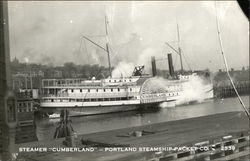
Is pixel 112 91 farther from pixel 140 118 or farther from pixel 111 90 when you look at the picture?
pixel 140 118

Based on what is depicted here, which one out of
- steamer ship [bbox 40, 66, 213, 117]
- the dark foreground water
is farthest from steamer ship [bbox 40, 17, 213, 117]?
the dark foreground water

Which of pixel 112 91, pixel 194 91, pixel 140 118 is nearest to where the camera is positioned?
pixel 112 91

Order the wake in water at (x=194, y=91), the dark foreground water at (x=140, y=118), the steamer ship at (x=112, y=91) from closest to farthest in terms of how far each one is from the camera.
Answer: the steamer ship at (x=112, y=91) → the dark foreground water at (x=140, y=118) → the wake in water at (x=194, y=91)

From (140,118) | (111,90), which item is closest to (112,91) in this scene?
(111,90)

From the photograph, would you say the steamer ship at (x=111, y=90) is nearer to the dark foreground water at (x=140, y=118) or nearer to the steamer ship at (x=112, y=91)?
the steamer ship at (x=112, y=91)

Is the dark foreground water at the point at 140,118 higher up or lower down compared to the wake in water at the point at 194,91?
lower down

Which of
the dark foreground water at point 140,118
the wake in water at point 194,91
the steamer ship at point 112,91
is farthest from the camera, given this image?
the wake in water at point 194,91

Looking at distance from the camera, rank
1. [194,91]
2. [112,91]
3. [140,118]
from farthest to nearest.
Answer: [140,118], [194,91], [112,91]

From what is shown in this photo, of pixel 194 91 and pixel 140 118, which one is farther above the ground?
pixel 194 91

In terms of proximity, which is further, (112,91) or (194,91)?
(194,91)

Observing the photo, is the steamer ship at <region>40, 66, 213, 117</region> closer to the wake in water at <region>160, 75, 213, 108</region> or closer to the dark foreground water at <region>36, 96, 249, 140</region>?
the wake in water at <region>160, 75, 213, 108</region>

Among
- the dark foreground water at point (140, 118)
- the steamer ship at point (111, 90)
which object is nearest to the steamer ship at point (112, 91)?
the steamer ship at point (111, 90)

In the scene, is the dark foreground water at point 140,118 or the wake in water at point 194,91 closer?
the dark foreground water at point 140,118

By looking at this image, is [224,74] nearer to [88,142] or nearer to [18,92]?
[88,142]
